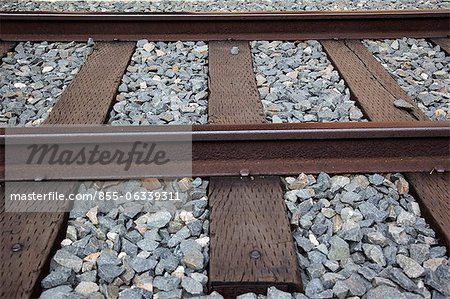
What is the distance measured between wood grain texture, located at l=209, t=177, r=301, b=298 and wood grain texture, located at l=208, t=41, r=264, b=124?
2.11ft

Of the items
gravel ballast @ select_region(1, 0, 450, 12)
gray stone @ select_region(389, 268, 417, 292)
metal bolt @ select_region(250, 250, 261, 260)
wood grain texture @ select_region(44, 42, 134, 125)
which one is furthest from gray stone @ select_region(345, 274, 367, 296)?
gravel ballast @ select_region(1, 0, 450, 12)

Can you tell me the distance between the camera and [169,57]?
377 centimetres

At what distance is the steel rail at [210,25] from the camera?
4.04 metres

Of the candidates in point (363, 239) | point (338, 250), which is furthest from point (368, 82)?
point (338, 250)

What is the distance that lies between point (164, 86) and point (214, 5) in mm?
2184

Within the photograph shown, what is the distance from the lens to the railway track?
186 centimetres

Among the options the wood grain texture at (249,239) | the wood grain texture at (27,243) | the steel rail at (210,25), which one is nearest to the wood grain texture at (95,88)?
the steel rail at (210,25)

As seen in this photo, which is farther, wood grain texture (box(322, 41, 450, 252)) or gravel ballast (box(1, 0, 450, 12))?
gravel ballast (box(1, 0, 450, 12))

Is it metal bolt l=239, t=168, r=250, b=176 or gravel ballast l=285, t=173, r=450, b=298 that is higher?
metal bolt l=239, t=168, r=250, b=176

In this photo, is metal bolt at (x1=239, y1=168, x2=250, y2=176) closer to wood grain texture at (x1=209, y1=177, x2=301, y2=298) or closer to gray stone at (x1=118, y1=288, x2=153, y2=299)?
wood grain texture at (x1=209, y1=177, x2=301, y2=298)

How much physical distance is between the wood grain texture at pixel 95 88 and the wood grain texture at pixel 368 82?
4.69 feet

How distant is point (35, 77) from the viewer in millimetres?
3506

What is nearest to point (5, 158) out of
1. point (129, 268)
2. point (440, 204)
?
point (129, 268)

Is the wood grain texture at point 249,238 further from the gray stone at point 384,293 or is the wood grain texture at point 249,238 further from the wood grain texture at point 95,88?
the wood grain texture at point 95,88
